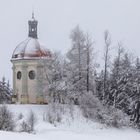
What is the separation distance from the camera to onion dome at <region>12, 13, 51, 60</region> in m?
66.4

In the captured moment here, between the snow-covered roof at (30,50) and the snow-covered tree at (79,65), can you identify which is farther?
the snow-covered roof at (30,50)

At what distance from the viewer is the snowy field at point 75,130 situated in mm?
45719

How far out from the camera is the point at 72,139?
141 feet

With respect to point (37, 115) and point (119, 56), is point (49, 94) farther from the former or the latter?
point (119, 56)

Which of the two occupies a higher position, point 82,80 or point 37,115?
point 82,80

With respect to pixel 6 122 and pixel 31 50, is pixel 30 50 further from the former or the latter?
pixel 6 122

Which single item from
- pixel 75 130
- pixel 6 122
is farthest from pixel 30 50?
pixel 6 122

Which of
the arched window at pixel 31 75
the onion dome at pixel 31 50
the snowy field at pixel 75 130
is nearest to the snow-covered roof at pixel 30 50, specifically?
the onion dome at pixel 31 50

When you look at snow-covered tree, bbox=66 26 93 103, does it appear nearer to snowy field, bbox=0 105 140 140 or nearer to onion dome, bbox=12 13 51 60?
snowy field, bbox=0 105 140 140

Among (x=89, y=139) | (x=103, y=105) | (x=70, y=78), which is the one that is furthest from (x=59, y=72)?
(x=89, y=139)

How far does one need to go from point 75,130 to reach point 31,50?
18.9 metres

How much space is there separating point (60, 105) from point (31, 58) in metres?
11.4

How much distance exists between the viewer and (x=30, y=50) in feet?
220

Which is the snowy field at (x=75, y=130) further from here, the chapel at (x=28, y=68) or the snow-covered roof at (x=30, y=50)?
the snow-covered roof at (x=30, y=50)
